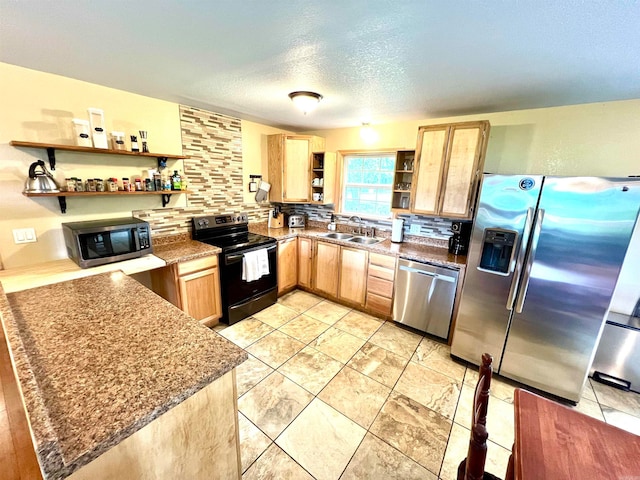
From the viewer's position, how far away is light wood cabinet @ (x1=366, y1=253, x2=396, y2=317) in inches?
115

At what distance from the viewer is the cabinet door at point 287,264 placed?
344 centimetres

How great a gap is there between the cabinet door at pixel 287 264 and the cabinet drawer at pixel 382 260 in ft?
3.75

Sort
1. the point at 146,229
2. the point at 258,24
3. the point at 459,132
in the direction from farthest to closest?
the point at 459,132 < the point at 146,229 < the point at 258,24

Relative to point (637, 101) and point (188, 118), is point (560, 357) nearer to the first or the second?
point (637, 101)

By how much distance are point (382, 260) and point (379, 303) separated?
54cm

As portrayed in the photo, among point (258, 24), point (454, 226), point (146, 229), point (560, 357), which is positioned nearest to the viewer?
point (258, 24)

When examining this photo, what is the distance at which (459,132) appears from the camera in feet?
8.16

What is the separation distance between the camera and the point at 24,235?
1984mm

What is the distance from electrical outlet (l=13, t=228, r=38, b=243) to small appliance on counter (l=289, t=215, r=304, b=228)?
267 centimetres

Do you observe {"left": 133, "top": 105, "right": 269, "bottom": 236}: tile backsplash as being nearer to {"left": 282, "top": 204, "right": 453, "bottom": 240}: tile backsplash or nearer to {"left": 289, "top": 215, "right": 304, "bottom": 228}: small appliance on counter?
{"left": 289, "top": 215, "right": 304, "bottom": 228}: small appliance on counter

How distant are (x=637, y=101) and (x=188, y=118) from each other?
4090 millimetres

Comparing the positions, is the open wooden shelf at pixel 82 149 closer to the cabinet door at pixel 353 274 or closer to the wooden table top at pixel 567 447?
the cabinet door at pixel 353 274

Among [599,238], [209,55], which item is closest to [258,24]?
[209,55]

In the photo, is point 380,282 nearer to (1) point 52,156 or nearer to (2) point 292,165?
(2) point 292,165
